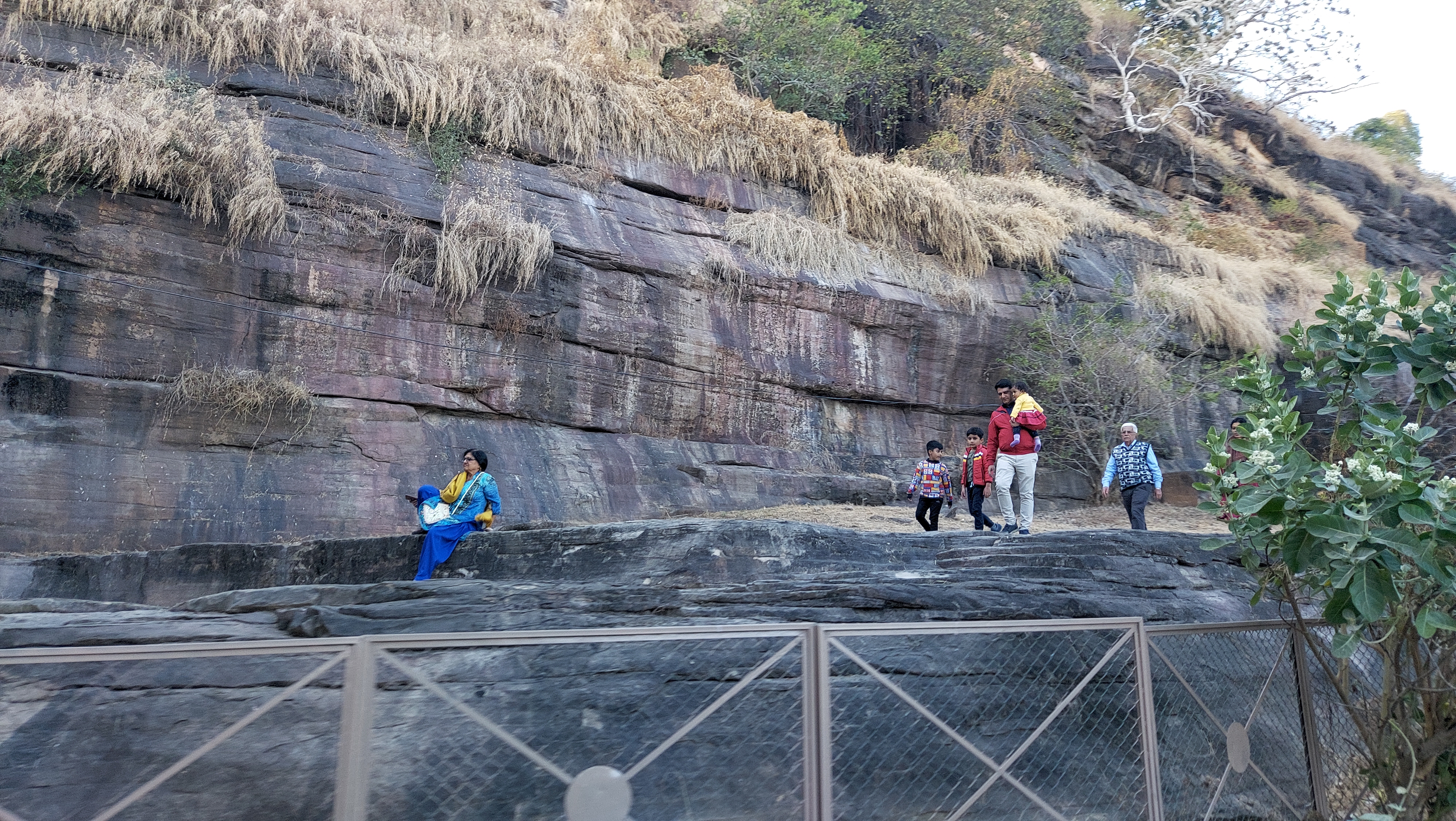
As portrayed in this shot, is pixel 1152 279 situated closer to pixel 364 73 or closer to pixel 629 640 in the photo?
pixel 364 73

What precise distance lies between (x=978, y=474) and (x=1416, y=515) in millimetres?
5201

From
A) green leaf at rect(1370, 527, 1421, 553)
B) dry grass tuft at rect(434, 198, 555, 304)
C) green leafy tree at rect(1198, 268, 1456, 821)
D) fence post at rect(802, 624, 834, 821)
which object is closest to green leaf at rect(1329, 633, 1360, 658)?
green leafy tree at rect(1198, 268, 1456, 821)

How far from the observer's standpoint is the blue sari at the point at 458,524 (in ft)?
26.5

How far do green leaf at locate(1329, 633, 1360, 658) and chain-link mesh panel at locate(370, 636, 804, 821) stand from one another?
2.66 m

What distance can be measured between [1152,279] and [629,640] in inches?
604

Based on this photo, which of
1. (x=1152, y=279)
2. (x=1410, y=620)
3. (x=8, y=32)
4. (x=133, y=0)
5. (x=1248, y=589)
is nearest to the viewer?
(x=1410, y=620)

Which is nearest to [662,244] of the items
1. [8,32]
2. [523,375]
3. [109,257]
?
[523,375]

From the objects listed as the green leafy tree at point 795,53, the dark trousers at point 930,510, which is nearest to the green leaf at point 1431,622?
the dark trousers at point 930,510

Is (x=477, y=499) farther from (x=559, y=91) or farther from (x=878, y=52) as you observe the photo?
(x=878, y=52)

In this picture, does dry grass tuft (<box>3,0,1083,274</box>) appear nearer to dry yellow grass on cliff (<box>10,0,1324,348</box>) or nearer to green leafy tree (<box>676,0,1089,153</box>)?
dry yellow grass on cliff (<box>10,0,1324,348</box>)

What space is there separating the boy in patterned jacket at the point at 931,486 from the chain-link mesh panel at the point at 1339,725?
4.34 meters

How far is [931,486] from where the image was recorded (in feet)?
32.2

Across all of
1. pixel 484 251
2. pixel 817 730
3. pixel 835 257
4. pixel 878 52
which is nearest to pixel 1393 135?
pixel 878 52

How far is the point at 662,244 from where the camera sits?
1277cm
